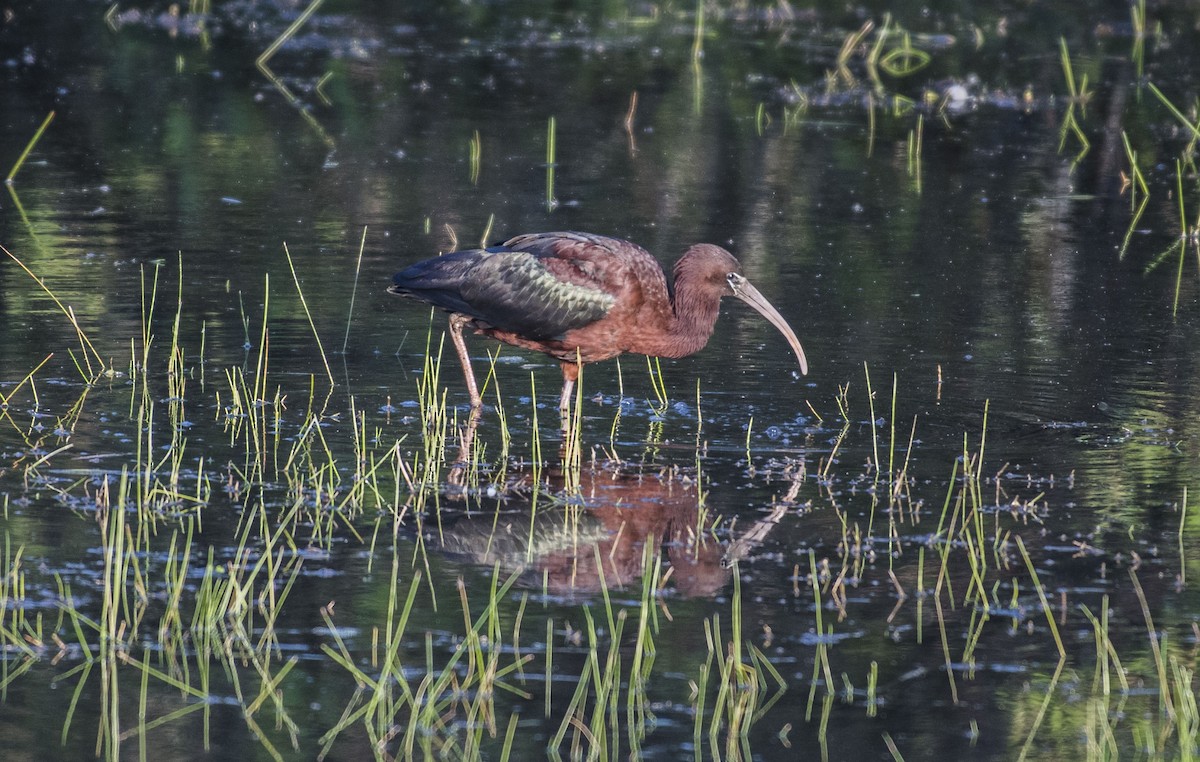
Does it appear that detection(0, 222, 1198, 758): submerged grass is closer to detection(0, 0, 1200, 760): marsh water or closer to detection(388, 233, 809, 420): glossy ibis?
detection(0, 0, 1200, 760): marsh water

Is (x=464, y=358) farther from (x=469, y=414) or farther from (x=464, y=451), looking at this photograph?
(x=464, y=451)

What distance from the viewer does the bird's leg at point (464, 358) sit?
970 cm

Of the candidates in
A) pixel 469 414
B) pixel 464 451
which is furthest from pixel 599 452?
pixel 469 414

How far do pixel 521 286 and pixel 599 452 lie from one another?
47.4 inches

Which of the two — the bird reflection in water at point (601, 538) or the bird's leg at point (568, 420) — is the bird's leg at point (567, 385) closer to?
the bird's leg at point (568, 420)

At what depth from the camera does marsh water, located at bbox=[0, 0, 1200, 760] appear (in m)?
6.17

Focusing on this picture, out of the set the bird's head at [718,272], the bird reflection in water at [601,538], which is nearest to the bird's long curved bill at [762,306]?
the bird's head at [718,272]

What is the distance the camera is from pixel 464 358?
9891mm

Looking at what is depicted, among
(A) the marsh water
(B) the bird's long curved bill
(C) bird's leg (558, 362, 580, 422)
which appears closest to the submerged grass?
(A) the marsh water

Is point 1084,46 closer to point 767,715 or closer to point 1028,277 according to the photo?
point 1028,277

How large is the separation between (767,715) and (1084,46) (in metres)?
20.8

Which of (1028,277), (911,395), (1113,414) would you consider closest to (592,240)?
(911,395)

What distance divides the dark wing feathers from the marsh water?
46 centimetres

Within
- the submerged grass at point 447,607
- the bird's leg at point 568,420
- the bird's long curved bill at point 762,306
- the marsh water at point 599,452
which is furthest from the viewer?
the bird's long curved bill at point 762,306
